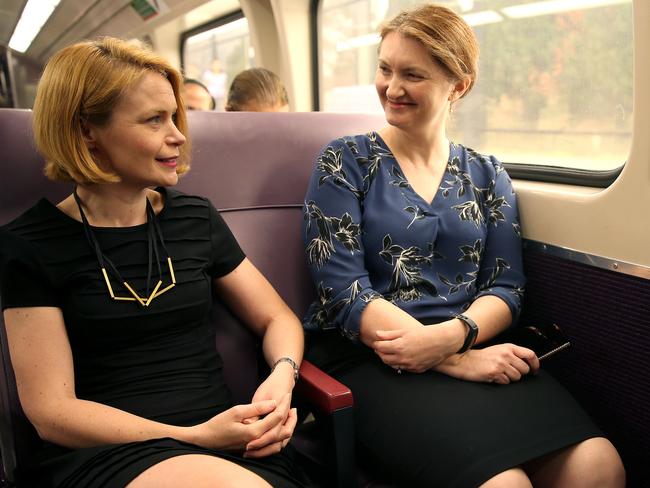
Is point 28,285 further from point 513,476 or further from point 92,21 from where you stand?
point 92,21

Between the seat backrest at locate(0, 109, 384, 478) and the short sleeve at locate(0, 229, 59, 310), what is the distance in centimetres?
52

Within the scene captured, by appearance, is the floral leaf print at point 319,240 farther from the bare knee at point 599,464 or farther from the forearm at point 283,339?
the bare knee at point 599,464

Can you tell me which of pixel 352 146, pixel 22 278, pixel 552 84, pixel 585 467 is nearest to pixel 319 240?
pixel 352 146

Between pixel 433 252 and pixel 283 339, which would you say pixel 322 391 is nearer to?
pixel 283 339

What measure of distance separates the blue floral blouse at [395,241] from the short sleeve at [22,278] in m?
0.70

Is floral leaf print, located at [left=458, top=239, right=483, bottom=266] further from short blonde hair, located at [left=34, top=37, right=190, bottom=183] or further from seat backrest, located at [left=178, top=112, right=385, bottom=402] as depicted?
short blonde hair, located at [left=34, top=37, right=190, bottom=183]

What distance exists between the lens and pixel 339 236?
5.61 feet

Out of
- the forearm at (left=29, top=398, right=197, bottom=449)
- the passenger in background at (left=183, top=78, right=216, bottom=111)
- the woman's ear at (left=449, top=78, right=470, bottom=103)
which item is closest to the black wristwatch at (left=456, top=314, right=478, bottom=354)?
the woman's ear at (left=449, top=78, right=470, bottom=103)

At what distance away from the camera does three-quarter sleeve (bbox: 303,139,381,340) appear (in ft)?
5.51

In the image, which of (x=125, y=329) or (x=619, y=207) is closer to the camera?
(x=125, y=329)

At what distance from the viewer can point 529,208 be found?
196cm

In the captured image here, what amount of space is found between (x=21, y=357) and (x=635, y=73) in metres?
1.60

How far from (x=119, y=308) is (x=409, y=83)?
0.98 m

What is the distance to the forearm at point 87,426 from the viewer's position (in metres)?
1.30
